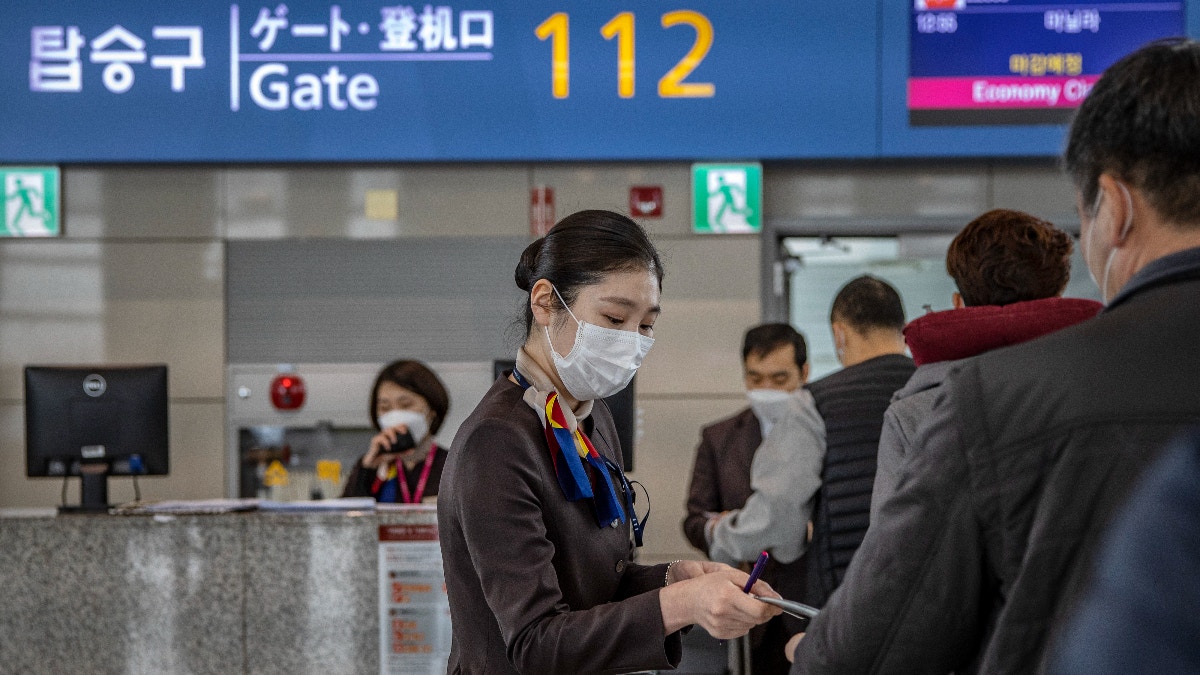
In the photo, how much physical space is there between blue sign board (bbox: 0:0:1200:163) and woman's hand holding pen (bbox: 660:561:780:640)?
11.4 ft

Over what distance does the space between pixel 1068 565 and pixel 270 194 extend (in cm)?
455

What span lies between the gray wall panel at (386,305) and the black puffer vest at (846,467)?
2.53 metres

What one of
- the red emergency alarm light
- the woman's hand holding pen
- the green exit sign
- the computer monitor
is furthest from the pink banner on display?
the green exit sign

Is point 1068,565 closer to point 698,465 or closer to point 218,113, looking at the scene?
point 698,465

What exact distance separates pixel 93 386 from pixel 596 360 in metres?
2.68

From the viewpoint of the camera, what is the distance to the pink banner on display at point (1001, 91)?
4.58 meters

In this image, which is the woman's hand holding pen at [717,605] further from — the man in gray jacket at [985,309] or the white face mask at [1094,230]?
the white face mask at [1094,230]

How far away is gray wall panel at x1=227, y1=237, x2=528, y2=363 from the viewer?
4.87m

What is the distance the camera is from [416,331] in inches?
192

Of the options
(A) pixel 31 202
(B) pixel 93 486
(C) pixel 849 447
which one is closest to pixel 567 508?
(C) pixel 849 447

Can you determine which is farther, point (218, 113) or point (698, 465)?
point (218, 113)

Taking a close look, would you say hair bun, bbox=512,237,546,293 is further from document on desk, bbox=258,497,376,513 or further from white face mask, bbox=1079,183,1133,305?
document on desk, bbox=258,497,376,513

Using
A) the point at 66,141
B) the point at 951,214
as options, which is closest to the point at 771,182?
the point at 951,214

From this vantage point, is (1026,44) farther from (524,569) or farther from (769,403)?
(524,569)
